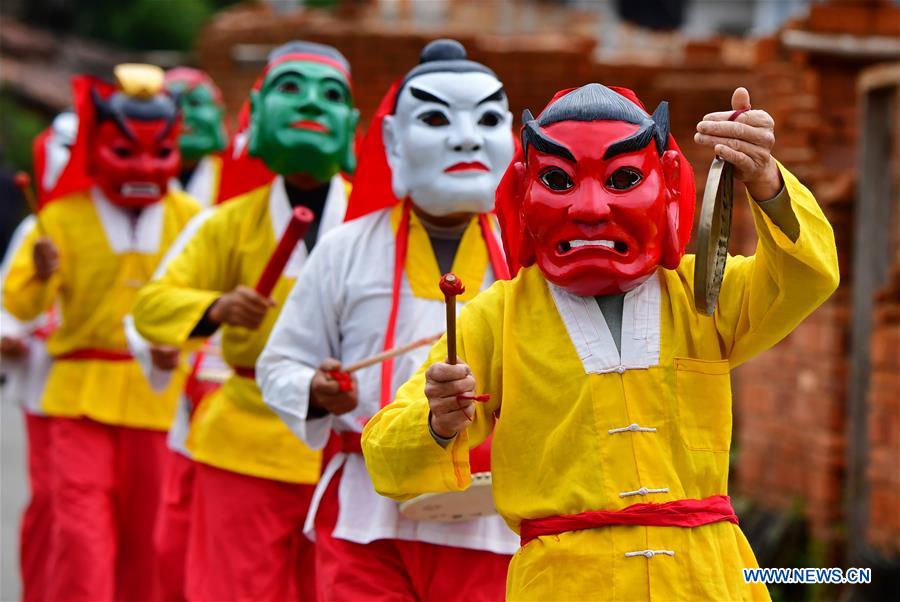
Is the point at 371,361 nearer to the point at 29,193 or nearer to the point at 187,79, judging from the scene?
the point at 29,193

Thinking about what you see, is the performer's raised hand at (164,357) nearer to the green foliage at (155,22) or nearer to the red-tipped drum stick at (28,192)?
the red-tipped drum stick at (28,192)

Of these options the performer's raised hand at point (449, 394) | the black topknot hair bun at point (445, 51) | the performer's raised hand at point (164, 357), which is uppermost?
the black topknot hair bun at point (445, 51)

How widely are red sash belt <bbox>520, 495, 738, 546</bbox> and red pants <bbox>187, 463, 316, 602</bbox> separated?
2.06 metres

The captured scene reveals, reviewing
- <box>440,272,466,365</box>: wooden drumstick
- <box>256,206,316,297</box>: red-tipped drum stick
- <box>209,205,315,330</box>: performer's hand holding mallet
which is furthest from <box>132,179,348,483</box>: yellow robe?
<box>440,272,466,365</box>: wooden drumstick

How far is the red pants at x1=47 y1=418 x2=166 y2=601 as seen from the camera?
680cm

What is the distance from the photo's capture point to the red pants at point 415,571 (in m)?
4.67

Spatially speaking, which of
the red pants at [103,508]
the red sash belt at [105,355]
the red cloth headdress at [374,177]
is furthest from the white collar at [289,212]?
the red pants at [103,508]

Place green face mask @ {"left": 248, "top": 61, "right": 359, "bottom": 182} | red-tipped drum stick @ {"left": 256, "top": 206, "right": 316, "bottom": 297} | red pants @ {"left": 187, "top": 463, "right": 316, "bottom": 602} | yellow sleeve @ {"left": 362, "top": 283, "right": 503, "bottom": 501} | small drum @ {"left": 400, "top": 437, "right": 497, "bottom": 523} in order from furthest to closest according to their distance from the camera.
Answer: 1. green face mask @ {"left": 248, "top": 61, "right": 359, "bottom": 182}
2. red pants @ {"left": 187, "top": 463, "right": 316, "bottom": 602}
3. red-tipped drum stick @ {"left": 256, "top": 206, "right": 316, "bottom": 297}
4. small drum @ {"left": 400, "top": 437, "right": 497, "bottom": 523}
5. yellow sleeve @ {"left": 362, "top": 283, "right": 503, "bottom": 501}

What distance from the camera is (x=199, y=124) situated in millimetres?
10195

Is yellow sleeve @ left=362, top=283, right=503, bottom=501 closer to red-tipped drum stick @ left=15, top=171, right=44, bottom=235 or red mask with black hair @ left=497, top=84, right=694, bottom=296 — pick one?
red mask with black hair @ left=497, top=84, right=694, bottom=296

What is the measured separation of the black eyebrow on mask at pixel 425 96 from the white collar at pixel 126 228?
260cm

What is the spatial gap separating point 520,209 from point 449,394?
573mm

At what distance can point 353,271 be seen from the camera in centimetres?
496

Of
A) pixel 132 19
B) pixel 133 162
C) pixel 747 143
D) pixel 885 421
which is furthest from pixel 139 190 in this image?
pixel 132 19
